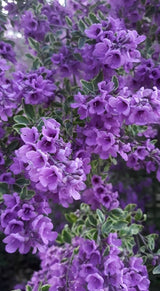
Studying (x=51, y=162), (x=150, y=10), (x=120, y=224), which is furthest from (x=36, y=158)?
(x=150, y=10)

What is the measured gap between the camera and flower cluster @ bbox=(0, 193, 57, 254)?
3.85ft

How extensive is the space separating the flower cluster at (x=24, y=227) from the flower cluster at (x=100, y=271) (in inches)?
6.3

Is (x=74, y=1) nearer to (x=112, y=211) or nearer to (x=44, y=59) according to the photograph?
(x=44, y=59)

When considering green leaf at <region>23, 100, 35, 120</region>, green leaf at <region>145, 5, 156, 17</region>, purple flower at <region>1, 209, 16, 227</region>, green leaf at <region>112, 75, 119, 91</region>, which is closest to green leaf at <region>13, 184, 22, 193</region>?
purple flower at <region>1, 209, 16, 227</region>

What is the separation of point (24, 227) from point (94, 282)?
0.26 m

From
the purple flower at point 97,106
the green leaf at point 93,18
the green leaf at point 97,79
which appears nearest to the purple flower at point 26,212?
the purple flower at point 97,106

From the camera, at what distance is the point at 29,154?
1002 millimetres

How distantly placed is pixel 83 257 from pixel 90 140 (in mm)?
381

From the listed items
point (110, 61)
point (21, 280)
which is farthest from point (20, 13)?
point (21, 280)

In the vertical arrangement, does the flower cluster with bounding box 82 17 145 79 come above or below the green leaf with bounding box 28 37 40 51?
above

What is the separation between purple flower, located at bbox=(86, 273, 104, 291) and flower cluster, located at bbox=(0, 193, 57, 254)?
6.3 inches

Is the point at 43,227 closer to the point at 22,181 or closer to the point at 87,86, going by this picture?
the point at 22,181

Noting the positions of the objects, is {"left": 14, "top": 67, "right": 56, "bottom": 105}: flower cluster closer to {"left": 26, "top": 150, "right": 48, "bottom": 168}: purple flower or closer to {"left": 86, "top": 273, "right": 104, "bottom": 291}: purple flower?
{"left": 26, "top": 150, "right": 48, "bottom": 168}: purple flower

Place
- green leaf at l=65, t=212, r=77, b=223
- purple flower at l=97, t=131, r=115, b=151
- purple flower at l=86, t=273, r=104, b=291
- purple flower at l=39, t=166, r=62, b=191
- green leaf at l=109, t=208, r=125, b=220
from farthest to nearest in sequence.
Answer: green leaf at l=65, t=212, r=77, b=223 → green leaf at l=109, t=208, r=125, b=220 → purple flower at l=97, t=131, r=115, b=151 → purple flower at l=86, t=273, r=104, b=291 → purple flower at l=39, t=166, r=62, b=191
